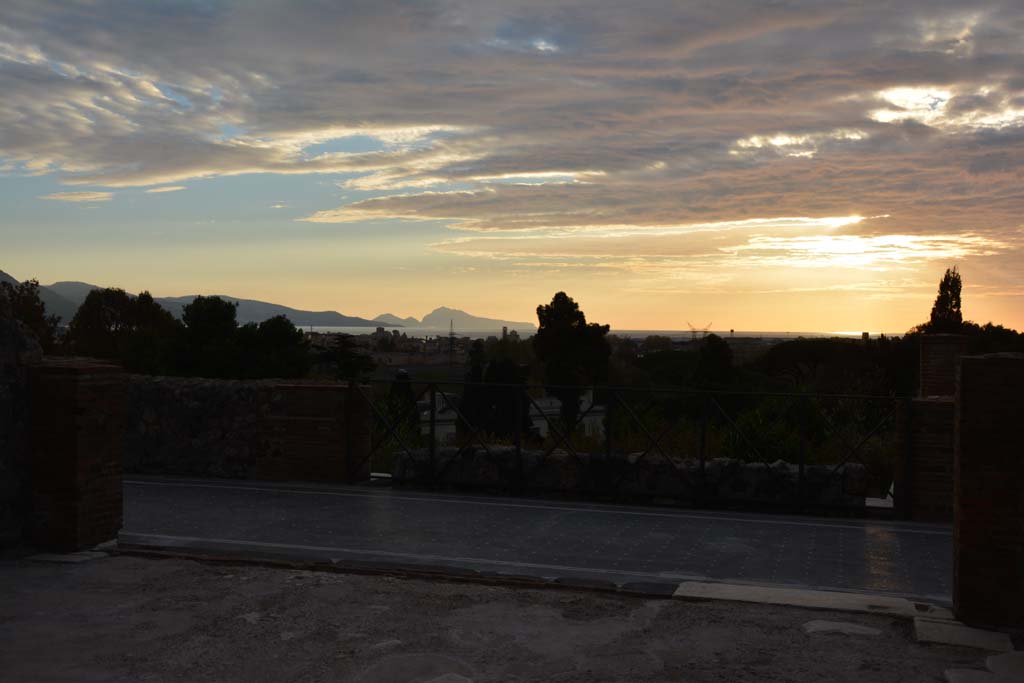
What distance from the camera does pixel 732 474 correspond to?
430 inches

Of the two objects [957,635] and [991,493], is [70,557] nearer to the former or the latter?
[957,635]

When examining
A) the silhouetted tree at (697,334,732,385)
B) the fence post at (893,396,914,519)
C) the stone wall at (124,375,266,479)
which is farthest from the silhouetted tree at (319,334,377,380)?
the fence post at (893,396,914,519)

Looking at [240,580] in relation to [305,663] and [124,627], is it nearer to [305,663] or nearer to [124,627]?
[124,627]

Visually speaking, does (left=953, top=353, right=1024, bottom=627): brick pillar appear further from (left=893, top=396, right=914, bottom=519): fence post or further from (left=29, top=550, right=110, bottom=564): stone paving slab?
(left=29, top=550, right=110, bottom=564): stone paving slab

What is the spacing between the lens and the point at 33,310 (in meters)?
42.6

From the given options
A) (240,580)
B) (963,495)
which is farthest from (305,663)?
(963,495)

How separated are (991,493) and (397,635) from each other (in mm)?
3877

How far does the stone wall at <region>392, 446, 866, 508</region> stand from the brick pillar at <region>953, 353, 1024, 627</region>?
4.43 metres

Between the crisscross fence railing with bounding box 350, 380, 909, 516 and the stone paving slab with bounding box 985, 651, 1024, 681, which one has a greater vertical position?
the crisscross fence railing with bounding box 350, 380, 909, 516

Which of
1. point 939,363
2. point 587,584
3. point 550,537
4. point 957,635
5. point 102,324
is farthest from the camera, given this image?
point 102,324

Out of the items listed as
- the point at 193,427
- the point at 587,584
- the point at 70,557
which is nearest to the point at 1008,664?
the point at 587,584

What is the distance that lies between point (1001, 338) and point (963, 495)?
34083mm

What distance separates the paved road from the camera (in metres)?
7.74

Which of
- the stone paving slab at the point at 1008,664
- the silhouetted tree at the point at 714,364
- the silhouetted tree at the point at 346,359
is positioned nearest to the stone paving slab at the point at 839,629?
the stone paving slab at the point at 1008,664
